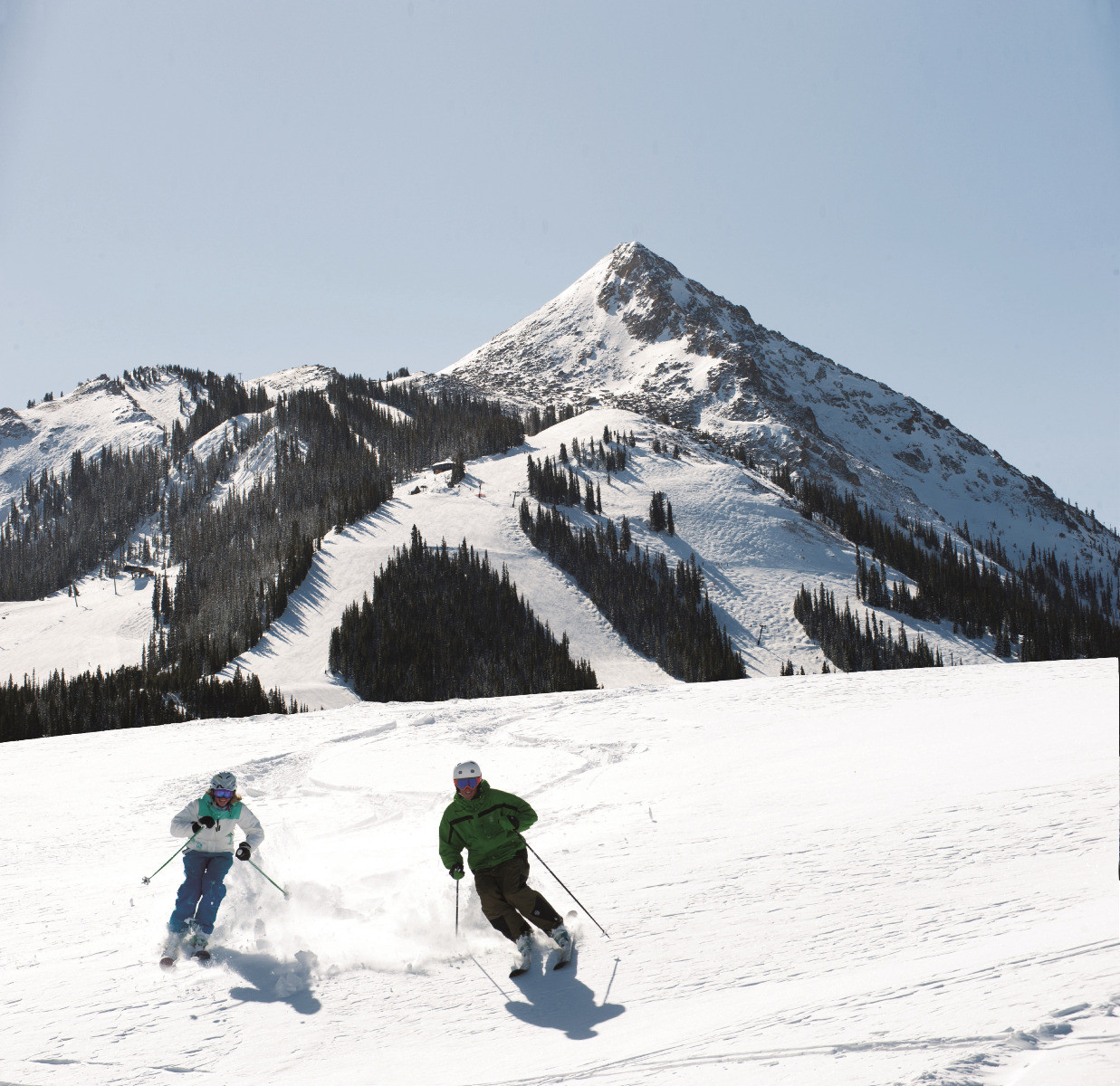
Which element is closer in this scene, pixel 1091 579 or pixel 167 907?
pixel 167 907

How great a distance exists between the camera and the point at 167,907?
8.74 m

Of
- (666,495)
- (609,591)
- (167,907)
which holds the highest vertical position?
(666,495)

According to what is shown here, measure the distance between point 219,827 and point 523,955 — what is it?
3.70 metres

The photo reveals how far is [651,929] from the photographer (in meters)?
7.12

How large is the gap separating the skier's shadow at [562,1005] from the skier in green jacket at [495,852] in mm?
367

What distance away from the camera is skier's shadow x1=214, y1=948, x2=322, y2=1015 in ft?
20.9

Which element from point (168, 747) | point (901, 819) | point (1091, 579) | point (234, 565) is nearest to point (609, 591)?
point (234, 565)

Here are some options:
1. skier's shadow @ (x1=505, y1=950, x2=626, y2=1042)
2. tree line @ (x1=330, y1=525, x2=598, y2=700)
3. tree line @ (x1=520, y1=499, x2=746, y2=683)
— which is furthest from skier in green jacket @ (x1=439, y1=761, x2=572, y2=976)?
tree line @ (x1=520, y1=499, x2=746, y2=683)

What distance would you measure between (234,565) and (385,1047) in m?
96.2

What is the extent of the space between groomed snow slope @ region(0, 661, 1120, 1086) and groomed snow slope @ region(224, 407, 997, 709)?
4354 cm

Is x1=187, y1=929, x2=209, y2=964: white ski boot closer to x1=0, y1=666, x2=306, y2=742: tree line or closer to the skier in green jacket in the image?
the skier in green jacket

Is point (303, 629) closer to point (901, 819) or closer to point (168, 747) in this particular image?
point (168, 747)

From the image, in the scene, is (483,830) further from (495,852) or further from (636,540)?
(636,540)

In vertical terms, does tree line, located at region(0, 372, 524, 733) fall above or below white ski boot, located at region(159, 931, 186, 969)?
above
